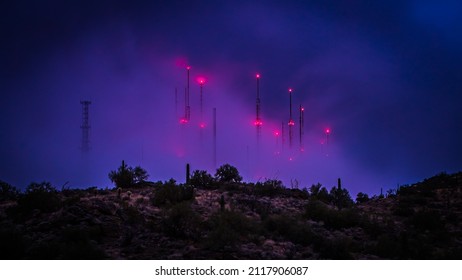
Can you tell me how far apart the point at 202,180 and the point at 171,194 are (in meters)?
5.55

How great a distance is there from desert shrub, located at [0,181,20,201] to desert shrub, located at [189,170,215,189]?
7894mm

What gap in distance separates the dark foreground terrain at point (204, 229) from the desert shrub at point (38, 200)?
1.2 inches

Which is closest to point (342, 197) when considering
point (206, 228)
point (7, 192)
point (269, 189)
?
point (269, 189)

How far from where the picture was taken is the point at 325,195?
2047 centimetres

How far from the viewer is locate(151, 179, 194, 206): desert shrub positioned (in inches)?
607

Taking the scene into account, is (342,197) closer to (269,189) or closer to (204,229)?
(269,189)

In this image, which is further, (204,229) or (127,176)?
(127,176)

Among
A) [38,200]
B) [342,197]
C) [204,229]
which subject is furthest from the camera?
[342,197]

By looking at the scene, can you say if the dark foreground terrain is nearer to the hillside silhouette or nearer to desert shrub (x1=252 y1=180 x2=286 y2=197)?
the hillside silhouette

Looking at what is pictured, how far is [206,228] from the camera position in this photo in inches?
447
